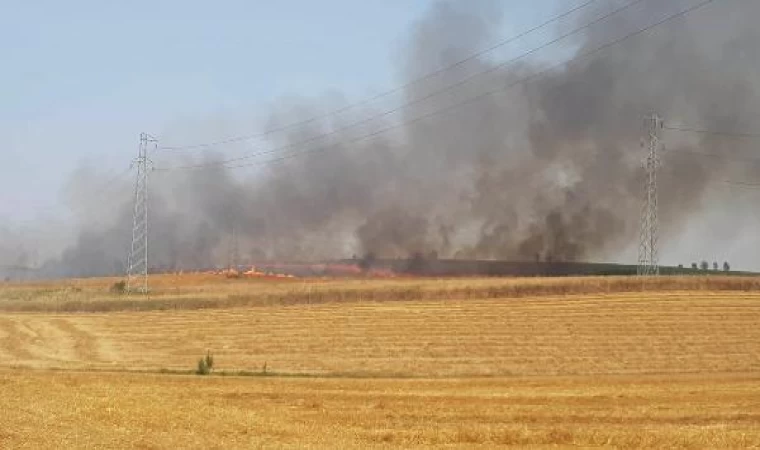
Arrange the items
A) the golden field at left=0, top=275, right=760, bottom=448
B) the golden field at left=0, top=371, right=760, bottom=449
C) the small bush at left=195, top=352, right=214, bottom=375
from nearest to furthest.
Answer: the golden field at left=0, top=371, right=760, bottom=449
the golden field at left=0, top=275, right=760, bottom=448
the small bush at left=195, top=352, right=214, bottom=375

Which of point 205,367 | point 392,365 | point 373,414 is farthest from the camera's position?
point 392,365

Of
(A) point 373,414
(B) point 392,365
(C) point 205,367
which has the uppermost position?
(A) point 373,414

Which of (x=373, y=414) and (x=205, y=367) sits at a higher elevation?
(x=373, y=414)

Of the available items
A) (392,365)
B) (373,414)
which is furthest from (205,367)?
(373,414)

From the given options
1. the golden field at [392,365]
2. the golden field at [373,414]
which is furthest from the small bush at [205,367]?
the golden field at [373,414]

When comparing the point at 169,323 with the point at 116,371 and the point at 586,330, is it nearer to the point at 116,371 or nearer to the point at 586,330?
the point at 116,371

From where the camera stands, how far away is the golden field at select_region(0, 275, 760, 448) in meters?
21.6

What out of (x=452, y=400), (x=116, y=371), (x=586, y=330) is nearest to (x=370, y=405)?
(x=452, y=400)

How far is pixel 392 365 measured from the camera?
1794 inches

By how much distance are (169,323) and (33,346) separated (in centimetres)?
983

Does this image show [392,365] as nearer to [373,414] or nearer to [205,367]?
[205,367]

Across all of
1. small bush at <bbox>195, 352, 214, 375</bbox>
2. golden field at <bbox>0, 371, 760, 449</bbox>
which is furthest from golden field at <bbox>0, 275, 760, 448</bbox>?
small bush at <bbox>195, 352, 214, 375</bbox>

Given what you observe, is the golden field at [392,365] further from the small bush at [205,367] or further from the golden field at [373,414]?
the small bush at [205,367]

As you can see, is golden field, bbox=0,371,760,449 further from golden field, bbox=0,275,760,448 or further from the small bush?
the small bush
